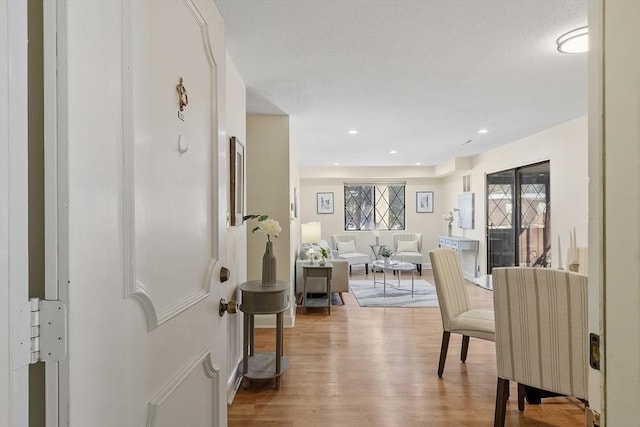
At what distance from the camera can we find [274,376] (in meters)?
2.53

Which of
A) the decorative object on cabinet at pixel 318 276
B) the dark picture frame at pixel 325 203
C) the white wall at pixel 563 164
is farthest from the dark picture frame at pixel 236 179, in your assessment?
the dark picture frame at pixel 325 203

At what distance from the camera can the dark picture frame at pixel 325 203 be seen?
8.36 m

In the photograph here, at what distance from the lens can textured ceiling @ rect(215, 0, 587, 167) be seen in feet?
6.24

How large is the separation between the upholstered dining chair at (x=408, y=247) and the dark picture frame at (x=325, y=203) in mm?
1605

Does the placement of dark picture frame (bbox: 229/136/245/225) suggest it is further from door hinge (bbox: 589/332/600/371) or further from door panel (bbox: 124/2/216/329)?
door hinge (bbox: 589/332/600/371)

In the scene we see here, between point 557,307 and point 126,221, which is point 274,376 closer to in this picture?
point 557,307

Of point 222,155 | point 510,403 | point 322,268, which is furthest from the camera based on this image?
point 322,268

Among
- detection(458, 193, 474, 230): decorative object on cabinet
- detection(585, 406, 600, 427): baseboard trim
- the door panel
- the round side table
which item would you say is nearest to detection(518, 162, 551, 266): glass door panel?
detection(458, 193, 474, 230): decorative object on cabinet

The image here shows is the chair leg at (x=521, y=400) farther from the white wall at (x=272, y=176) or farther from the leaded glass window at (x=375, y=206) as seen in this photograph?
the leaded glass window at (x=375, y=206)

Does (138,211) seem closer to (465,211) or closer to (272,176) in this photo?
(272,176)

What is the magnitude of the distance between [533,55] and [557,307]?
168 centimetres

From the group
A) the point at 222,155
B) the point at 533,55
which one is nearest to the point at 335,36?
the point at 222,155

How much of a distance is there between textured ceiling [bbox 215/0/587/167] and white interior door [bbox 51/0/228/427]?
0.99 metres

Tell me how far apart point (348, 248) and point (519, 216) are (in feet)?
11.4
